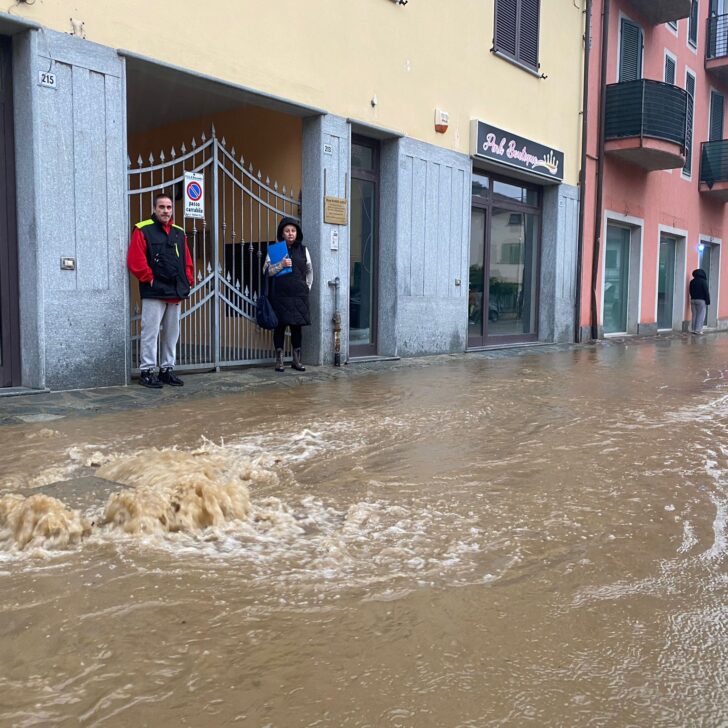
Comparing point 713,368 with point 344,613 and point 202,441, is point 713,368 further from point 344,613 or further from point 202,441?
point 344,613

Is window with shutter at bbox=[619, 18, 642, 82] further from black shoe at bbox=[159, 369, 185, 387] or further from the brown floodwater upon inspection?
the brown floodwater

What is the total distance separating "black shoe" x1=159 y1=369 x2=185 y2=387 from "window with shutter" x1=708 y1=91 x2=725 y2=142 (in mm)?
18749

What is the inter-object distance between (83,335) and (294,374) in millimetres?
2472

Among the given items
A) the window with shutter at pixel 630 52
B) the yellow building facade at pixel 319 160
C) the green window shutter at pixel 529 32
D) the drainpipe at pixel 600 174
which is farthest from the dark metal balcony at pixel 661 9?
the green window shutter at pixel 529 32

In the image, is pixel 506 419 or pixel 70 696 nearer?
pixel 70 696

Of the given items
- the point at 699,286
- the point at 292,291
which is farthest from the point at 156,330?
the point at 699,286

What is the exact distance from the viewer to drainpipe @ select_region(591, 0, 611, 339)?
15.1m

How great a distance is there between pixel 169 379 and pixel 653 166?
525 inches

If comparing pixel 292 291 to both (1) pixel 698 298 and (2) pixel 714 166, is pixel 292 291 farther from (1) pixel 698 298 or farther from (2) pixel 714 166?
(2) pixel 714 166

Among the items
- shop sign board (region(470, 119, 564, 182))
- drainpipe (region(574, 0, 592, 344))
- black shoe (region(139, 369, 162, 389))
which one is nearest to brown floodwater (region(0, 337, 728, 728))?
black shoe (region(139, 369, 162, 389))

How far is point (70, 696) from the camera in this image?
1.94 m

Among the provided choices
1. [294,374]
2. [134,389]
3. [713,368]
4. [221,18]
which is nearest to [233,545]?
[134,389]

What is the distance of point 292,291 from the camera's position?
8.64 m

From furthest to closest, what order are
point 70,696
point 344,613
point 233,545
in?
point 233,545, point 344,613, point 70,696
